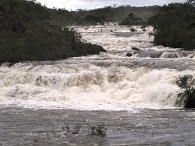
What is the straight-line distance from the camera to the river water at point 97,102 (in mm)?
10117

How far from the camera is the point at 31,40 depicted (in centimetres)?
2627

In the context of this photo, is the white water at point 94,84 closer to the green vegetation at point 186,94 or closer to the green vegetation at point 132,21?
the green vegetation at point 186,94

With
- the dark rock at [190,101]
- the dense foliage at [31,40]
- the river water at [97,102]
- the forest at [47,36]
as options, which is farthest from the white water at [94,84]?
the forest at [47,36]

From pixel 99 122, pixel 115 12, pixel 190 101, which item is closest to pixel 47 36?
pixel 190 101

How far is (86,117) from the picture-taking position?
1287cm

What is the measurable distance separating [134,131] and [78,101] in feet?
21.8

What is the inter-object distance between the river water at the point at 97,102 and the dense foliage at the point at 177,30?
616cm

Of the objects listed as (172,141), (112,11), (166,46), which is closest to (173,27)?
(166,46)

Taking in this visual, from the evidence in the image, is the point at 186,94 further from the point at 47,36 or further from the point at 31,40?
the point at 47,36

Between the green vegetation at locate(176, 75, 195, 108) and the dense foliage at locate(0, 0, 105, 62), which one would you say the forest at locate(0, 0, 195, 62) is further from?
the green vegetation at locate(176, 75, 195, 108)

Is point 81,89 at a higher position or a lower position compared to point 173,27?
lower

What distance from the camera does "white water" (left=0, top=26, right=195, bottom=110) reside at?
16.2 meters

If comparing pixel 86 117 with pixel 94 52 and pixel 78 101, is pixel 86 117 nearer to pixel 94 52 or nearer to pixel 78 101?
pixel 78 101

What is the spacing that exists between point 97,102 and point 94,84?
106 inches
